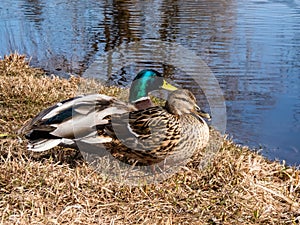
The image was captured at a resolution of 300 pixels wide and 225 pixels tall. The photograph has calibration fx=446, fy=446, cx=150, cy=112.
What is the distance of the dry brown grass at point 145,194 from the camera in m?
2.27

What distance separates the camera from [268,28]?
9648 mm

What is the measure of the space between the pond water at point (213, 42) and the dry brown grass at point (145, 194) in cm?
170

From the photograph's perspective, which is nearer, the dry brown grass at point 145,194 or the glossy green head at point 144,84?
the dry brown grass at point 145,194

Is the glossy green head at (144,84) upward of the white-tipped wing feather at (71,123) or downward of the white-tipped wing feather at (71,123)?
downward

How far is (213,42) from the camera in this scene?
8.86m

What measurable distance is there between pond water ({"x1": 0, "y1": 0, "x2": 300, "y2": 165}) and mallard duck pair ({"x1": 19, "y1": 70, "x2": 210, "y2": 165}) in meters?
1.80

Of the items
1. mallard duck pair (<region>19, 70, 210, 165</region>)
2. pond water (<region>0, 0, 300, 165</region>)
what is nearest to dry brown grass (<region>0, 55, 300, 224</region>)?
mallard duck pair (<region>19, 70, 210, 165</region>)

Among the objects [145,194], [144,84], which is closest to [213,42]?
[144,84]

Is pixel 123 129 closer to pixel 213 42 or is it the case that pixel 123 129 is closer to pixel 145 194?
pixel 145 194

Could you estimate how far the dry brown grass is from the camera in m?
2.27

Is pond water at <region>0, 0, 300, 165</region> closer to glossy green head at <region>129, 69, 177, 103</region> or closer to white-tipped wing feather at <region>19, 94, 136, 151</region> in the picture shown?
glossy green head at <region>129, 69, 177, 103</region>

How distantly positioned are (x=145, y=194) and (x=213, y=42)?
679 centimetres

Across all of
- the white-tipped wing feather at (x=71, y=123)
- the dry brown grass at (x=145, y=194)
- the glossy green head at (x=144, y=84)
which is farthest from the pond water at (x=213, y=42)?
the white-tipped wing feather at (x=71, y=123)

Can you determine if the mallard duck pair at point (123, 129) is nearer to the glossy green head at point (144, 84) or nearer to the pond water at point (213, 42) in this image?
the glossy green head at point (144, 84)
